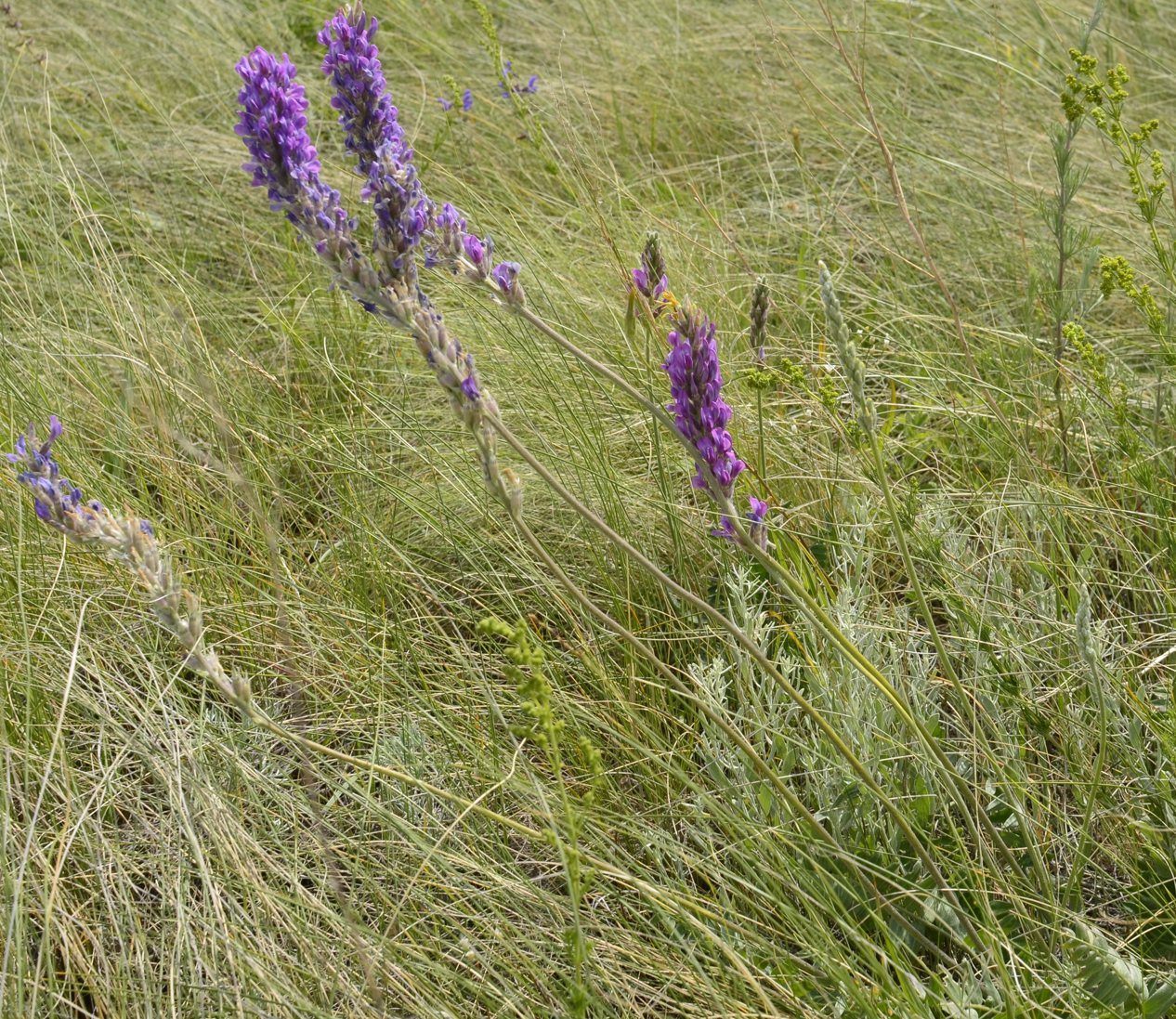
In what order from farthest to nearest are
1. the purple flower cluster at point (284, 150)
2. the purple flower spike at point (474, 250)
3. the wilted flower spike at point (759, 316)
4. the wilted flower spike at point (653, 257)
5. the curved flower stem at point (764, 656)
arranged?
the wilted flower spike at point (759, 316) → the wilted flower spike at point (653, 257) → the purple flower spike at point (474, 250) → the purple flower cluster at point (284, 150) → the curved flower stem at point (764, 656)

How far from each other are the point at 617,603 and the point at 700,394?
89 cm

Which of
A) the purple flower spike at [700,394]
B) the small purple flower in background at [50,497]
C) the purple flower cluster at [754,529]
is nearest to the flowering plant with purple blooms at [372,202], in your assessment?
the purple flower spike at [700,394]

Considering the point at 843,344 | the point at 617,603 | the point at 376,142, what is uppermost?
the point at 376,142

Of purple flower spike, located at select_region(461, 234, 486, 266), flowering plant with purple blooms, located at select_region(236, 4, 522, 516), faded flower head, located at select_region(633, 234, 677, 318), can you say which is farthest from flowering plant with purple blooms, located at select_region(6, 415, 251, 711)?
faded flower head, located at select_region(633, 234, 677, 318)

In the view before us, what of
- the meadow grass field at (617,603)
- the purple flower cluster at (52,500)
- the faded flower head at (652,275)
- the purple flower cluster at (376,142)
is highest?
the purple flower cluster at (376,142)

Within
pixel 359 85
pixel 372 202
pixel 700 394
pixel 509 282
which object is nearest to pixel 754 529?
pixel 700 394

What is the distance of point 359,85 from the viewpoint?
1.66 meters

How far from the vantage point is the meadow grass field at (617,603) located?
1706 millimetres

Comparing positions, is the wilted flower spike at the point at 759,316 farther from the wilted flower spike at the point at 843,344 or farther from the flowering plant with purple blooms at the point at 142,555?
the flowering plant with purple blooms at the point at 142,555

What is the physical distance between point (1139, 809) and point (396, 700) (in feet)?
4.28

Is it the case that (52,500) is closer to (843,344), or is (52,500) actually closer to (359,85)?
(359,85)

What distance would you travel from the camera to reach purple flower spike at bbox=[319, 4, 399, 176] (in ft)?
5.38

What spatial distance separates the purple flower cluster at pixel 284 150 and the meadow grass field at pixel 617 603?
0.36 meters

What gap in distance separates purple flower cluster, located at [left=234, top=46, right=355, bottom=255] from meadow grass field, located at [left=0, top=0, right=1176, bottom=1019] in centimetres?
36
